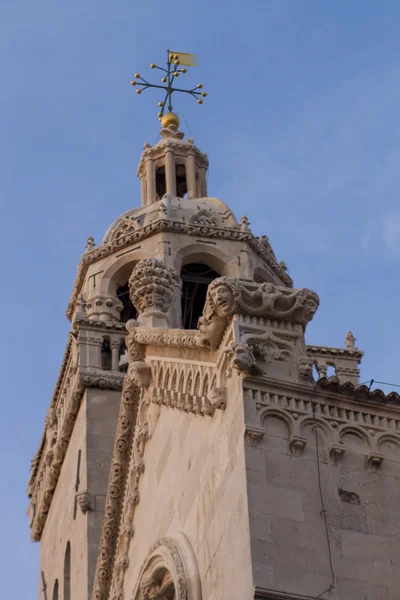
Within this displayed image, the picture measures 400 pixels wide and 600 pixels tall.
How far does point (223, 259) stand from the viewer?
119 feet

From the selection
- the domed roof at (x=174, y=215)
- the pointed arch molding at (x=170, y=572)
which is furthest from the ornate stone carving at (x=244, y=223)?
the pointed arch molding at (x=170, y=572)

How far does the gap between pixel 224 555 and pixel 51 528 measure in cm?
1809

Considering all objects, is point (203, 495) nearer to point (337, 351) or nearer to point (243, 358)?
point (243, 358)

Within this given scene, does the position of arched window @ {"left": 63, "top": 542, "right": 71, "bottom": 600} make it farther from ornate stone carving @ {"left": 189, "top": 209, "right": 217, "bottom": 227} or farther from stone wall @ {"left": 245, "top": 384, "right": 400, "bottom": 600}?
stone wall @ {"left": 245, "top": 384, "right": 400, "bottom": 600}

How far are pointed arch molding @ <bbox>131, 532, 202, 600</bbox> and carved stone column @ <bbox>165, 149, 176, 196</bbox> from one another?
17408 mm

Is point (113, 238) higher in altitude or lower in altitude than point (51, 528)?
higher

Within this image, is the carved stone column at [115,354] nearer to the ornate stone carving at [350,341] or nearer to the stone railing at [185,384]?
the ornate stone carving at [350,341]

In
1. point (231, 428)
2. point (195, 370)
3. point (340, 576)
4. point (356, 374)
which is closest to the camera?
point (340, 576)

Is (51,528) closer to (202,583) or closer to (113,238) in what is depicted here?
(113,238)

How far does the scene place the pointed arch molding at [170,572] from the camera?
65.4 ft

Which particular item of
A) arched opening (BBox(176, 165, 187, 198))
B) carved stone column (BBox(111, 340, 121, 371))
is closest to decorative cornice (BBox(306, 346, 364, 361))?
carved stone column (BBox(111, 340, 121, 371))

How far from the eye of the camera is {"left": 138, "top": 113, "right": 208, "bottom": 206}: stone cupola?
40.0m

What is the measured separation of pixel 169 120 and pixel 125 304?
21.2 ft

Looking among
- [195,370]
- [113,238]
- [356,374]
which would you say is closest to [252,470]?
[195,370]
